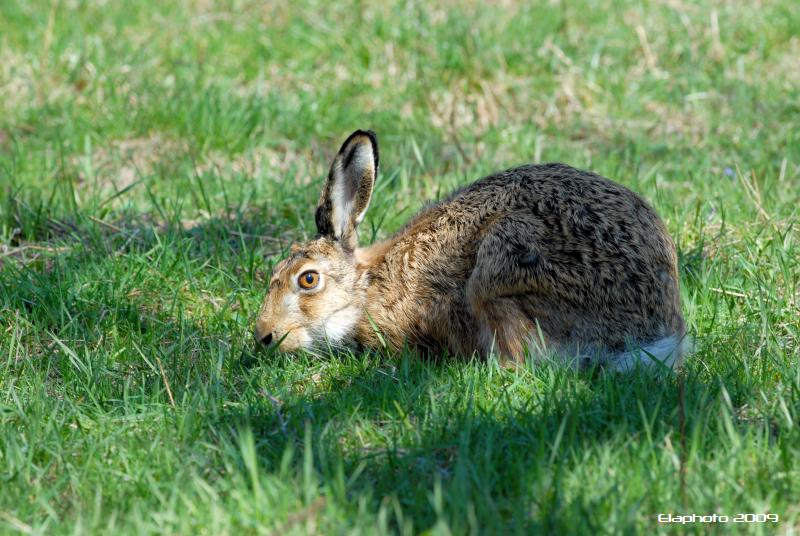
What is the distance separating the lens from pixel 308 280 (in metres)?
5.34

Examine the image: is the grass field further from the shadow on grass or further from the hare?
the hare

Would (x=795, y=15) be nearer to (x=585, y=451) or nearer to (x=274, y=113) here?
(x=274, y=113)

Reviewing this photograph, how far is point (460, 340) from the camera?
16.6ft

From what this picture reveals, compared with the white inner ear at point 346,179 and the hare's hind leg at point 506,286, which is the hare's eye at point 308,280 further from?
the hare's hind leg at point 506,286

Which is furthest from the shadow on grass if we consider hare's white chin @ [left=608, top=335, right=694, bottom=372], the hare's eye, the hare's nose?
the hare's eye

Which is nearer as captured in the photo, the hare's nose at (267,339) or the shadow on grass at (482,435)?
the shadow on grass at (482,435)

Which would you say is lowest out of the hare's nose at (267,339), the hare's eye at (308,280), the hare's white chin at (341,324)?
the hare's white chin at (341,324)

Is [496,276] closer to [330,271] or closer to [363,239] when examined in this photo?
[330,271]

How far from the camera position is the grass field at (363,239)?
3.48m

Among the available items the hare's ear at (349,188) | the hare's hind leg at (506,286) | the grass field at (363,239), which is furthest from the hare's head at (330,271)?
the hare's hind leg at (506,286)

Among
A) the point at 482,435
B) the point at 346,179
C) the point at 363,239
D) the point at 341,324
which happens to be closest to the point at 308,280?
the point at 341,324

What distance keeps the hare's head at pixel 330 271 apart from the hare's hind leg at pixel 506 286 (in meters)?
0.79

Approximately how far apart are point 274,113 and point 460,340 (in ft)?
11.0

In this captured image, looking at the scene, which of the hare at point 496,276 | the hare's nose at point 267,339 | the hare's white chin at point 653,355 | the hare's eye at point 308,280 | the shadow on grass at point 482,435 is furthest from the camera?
the hare's eye at point 308,280
